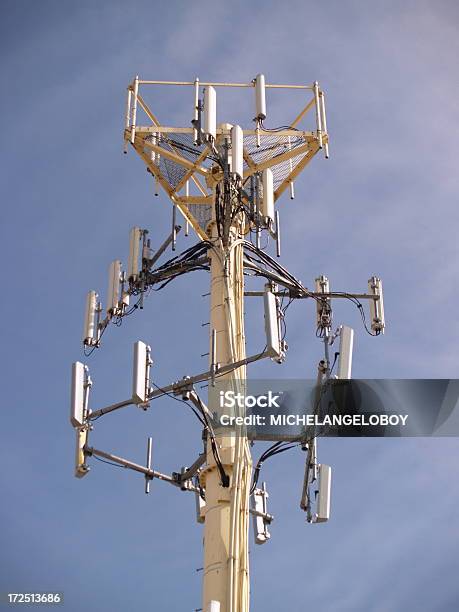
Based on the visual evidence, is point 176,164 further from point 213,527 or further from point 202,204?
point 213,527

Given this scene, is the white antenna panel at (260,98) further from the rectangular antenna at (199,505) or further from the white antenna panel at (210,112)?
the rectangular antenna at (199,505)

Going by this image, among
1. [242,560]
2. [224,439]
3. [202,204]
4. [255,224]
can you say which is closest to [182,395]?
[224,439]

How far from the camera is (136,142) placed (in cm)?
1934

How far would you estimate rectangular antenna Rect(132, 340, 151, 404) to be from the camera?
49.7ft

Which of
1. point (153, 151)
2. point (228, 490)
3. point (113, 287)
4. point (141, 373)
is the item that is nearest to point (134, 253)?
point (113, 287)

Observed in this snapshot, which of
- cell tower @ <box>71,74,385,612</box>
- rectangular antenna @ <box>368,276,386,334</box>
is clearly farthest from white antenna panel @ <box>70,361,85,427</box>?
rectangular antenna @ <box>368,276,386,334</box>

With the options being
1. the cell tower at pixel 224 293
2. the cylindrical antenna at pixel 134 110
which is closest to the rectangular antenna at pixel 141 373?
the cell tower at pixel 224 293

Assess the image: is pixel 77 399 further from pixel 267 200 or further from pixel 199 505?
pixel 267 200

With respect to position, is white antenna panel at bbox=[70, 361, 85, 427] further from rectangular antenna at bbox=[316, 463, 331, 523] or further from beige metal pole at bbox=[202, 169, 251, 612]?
rectangular antenna at bbox=[316, 463, 331, 523]

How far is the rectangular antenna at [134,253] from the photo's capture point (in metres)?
18.9

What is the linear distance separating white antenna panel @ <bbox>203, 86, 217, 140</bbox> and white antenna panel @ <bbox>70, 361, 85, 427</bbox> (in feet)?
15.4

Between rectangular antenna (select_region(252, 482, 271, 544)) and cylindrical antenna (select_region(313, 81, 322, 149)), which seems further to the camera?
cylindrical antenna (select_region(313, 81, 322, 149))

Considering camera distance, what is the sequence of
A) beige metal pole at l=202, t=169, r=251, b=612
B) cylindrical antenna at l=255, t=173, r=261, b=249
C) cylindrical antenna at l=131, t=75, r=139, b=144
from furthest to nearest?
cylindrical antenna at l=131, t=75, r=139, b=144
cylindrical antenna at l=255, t=173, r=261, b=249
beige metal pole at l=202, t=169, r=251, b=612

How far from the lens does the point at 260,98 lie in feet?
62.7
